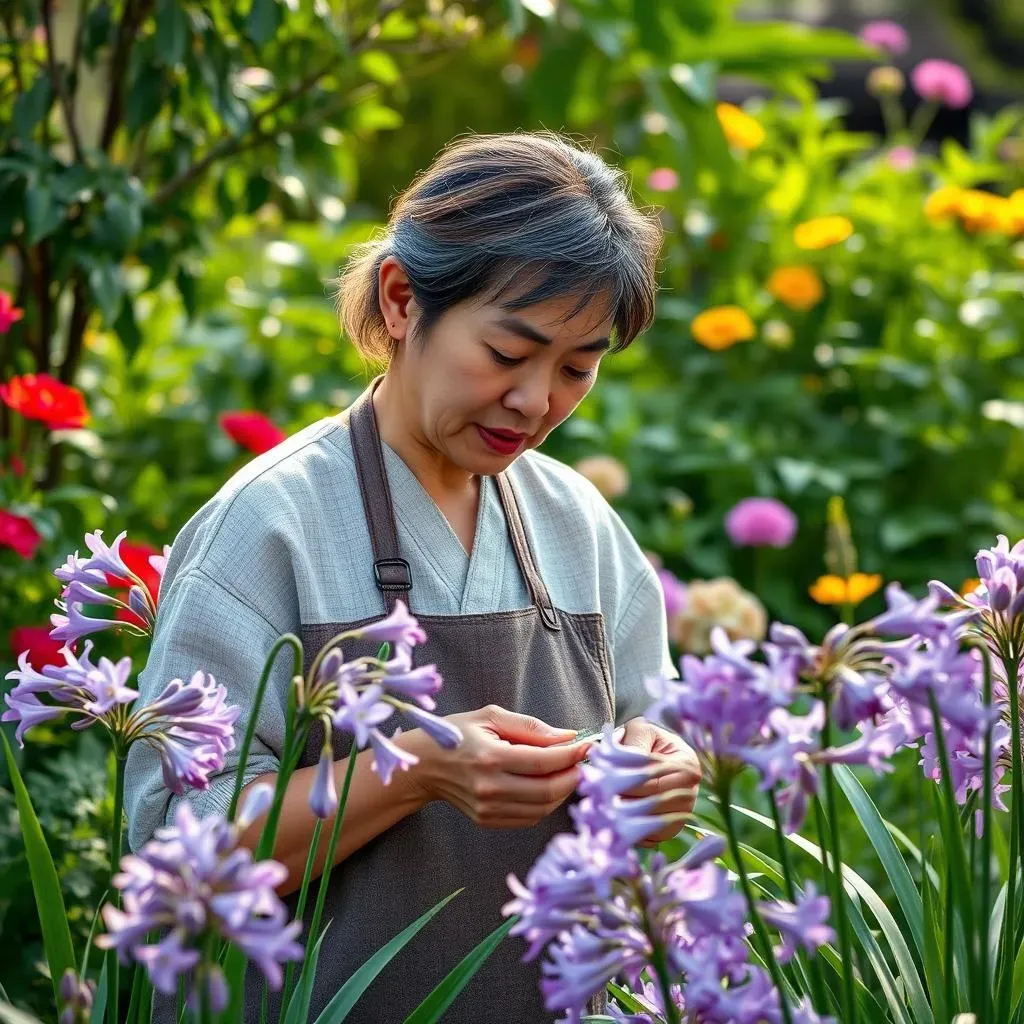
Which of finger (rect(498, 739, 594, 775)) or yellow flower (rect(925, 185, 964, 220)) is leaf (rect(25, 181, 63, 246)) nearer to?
finger (rect(498, 739, 594, 775))

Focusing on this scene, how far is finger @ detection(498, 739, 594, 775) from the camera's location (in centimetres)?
136

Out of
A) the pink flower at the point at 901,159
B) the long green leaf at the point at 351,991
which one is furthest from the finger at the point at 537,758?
the pink flower at the point at 901,159

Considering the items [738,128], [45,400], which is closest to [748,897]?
[45,400]

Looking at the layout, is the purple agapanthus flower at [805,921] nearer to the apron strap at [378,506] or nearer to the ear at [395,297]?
the apron strap at [378,506]

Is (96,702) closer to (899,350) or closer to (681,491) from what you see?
(681,491)

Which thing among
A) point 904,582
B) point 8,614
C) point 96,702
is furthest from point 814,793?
point 904,582

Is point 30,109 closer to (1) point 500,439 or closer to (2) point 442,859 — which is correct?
(1) point 500,439

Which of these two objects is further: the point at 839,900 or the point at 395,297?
the point at 395,297

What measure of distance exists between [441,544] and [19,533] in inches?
41.6

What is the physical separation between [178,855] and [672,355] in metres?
4.01

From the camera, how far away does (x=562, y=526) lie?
1.86 m

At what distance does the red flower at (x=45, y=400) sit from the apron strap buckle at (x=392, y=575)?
116cm

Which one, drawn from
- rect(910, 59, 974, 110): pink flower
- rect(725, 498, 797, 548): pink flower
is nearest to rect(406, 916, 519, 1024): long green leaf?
rect(725, 498, 797, 548): pink flower

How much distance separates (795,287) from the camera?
443cm
